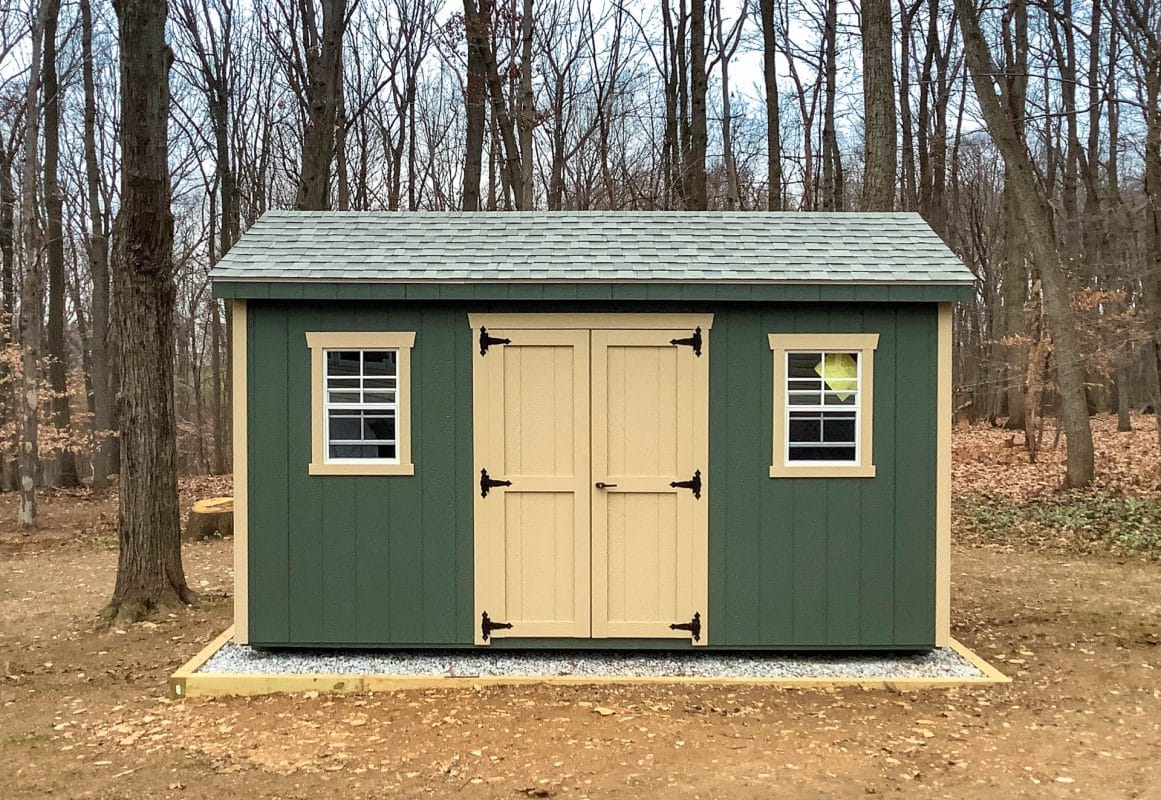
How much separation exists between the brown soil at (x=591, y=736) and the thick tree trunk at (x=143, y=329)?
0.65 m

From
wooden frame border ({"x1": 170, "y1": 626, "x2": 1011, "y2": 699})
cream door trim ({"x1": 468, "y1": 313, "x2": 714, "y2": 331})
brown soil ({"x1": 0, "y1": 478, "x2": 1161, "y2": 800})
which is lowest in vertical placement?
brown soil ({"x1": 0, "y1": 478, "x2": 1161, "y2": 800})

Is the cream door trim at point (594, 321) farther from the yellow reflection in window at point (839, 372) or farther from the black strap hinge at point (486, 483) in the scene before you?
the black strap hinge at point (486, 483)

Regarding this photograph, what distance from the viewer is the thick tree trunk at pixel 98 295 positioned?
625 inches

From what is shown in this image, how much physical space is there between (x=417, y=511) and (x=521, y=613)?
92 centimetres

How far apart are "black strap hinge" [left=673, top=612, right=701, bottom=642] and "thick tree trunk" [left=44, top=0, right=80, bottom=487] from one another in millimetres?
12933

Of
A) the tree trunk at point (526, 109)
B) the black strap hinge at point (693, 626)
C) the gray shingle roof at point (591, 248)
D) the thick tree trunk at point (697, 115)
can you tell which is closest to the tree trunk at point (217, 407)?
the tree trunk at point (526, 109)

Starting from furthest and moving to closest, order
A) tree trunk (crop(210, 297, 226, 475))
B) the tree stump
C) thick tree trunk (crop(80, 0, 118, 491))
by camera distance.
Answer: tree trunk (crop(210, 297, 226, 475)), thick tree trunk (crop(80, 0, 118, 491)), the tree stump

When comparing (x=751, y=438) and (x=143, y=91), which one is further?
(x=143, y=91)

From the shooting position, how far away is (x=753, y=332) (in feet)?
17.6

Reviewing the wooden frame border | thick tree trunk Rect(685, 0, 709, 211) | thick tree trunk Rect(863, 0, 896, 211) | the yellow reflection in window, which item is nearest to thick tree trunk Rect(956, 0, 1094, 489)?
thick tree trunk Rect(863, 0, 896, 211)

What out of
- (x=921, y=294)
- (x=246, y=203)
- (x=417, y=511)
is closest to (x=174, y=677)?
(x=417, y=511)

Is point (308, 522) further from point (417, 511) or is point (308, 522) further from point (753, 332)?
point (753, 332)

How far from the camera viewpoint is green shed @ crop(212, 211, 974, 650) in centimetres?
533

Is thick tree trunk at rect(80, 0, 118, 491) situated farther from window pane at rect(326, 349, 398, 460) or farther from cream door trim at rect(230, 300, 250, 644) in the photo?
window pane at rect(326, 349, 398, 460)
